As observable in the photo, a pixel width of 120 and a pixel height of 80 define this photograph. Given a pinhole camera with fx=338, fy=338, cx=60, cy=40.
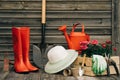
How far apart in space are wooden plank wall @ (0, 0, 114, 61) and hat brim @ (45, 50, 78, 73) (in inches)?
33.6

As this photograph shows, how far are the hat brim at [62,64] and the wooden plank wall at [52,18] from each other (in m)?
0.85

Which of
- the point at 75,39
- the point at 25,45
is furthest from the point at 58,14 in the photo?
the point at 25,45

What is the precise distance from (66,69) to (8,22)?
146cm

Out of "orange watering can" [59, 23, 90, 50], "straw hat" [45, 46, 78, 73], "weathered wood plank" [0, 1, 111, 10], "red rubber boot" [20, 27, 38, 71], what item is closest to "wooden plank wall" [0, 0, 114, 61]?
"weathered wood plank" [0, 1, 111, 10]

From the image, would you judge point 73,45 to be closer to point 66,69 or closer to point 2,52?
point 66,69

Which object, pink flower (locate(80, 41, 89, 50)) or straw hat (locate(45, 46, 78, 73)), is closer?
straw hat (locate(45, 46, 78, 73))

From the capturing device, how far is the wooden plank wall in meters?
5.31

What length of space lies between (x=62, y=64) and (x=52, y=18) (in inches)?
46.1

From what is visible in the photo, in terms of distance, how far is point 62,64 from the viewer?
4.38m

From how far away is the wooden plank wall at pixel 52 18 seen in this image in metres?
5.31

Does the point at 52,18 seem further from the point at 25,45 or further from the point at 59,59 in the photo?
the point at 59,59

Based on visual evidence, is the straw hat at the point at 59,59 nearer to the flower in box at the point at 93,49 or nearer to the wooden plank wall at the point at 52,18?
the flower in box at the point at 93,49

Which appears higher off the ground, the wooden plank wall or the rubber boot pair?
the wooden plank wall

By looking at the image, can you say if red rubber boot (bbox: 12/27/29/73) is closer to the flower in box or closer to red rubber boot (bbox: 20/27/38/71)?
red rubber boot (bbox: 20/27/38/71)
